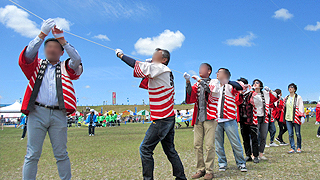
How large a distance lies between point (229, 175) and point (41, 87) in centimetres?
376

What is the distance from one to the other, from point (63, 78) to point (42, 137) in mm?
817

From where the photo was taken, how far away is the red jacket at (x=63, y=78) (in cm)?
308

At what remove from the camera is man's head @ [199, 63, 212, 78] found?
16.6 feet

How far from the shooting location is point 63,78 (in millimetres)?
3326

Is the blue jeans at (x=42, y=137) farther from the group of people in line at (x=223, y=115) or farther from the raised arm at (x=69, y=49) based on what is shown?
the group of people in line at (x=223, y=115)

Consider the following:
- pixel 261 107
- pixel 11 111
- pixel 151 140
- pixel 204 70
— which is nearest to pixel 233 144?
pixel 204 70

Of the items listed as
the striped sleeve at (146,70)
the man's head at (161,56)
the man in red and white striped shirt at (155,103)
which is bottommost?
the man in red and white striped shirt at (155,103)

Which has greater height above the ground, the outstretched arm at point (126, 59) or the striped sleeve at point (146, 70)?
the outstretched arm at point (126, 59)

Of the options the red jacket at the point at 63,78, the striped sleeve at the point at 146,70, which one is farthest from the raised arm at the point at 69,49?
the striped sleeve at the point at 146,70

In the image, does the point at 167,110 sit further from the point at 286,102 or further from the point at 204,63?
the point at 286,102

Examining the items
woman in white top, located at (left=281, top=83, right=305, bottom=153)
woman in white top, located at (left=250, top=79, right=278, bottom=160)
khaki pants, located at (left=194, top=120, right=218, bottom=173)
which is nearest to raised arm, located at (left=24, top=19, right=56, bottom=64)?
khaki pants, located at (left=194, top=120, right=218, bottom=173)

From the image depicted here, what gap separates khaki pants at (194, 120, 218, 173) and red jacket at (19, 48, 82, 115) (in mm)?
2568

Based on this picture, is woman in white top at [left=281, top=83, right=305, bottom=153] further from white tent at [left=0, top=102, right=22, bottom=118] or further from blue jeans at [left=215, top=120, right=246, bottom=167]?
white tent at [left=0, top=102, right=22, bottom=118]

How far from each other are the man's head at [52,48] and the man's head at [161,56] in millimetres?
1438
